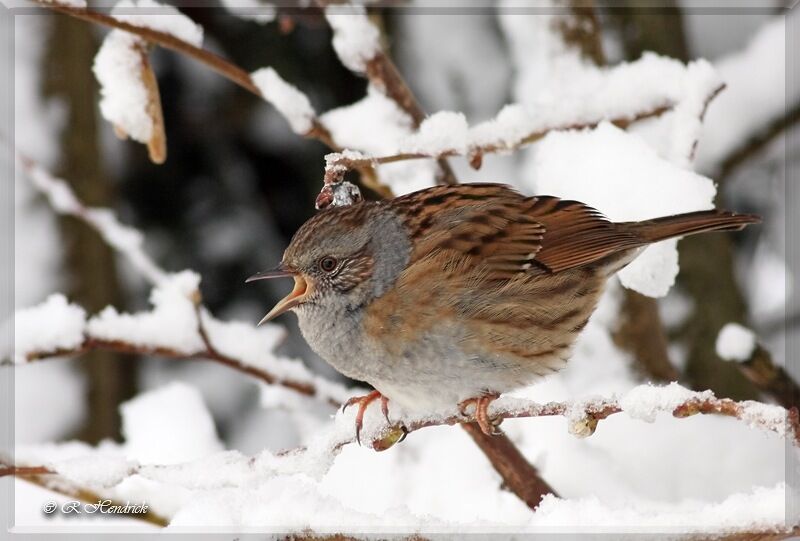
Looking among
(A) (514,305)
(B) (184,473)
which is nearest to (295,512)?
(B) (184,473)

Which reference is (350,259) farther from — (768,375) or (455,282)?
(768,375)

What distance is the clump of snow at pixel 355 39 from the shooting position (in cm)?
271

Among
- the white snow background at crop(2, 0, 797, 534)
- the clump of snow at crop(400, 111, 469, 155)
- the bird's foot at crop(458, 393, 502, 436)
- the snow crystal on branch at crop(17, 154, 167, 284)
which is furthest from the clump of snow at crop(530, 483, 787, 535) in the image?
the snow crystal on branch at crop(17, 154, 167, 284)

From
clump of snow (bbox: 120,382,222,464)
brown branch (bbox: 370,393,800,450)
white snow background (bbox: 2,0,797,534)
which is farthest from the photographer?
clump of snow (bbox: 120,382,222,464)

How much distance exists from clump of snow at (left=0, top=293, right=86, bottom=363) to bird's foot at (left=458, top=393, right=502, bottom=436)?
0.95 meters

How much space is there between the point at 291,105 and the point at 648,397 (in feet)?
4.37

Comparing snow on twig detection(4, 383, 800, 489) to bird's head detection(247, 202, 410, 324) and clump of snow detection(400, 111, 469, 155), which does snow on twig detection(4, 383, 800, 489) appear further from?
clump of snow detection(400, 111, 469, 155)

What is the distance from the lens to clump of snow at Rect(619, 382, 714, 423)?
5.40 feet

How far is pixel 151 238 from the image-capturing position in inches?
197

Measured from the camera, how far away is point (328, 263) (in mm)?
2615

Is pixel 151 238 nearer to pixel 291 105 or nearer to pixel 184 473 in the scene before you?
pixel 291 105

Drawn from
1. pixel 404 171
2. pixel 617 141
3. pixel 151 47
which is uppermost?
pixel 151 47

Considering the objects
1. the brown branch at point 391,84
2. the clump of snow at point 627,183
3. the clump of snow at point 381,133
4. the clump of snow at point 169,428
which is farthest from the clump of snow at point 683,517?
the clump of snow at point 169,428

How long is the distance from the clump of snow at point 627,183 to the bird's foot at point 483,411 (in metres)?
0.43
